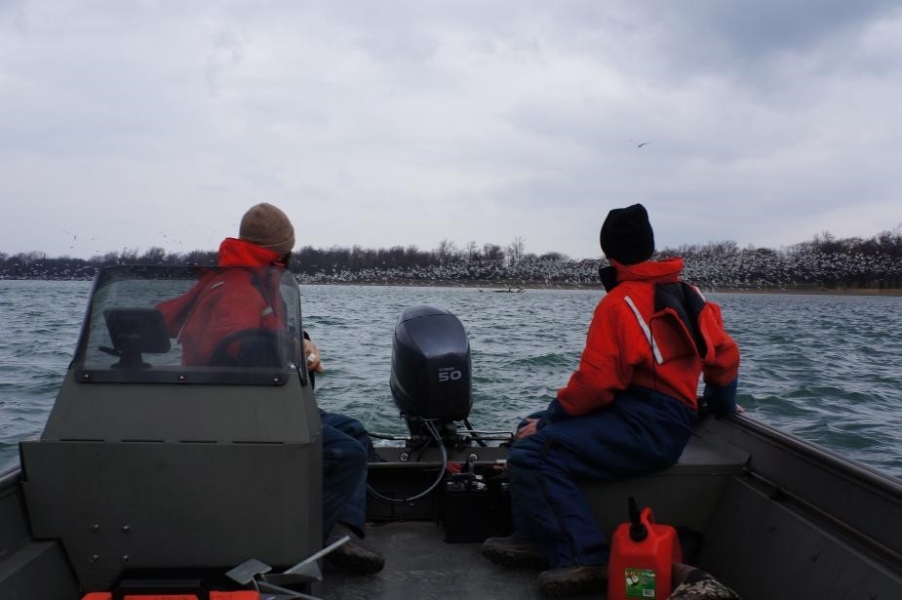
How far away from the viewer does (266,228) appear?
3504 millimetres

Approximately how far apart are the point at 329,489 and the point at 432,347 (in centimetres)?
141

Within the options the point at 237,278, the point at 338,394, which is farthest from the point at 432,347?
the point at 338,394

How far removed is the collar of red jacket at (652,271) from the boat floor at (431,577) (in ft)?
4.65

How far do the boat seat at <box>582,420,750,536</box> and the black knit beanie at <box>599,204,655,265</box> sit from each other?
1.04 m

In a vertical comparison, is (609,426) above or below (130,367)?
below

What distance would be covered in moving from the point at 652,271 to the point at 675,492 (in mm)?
1096

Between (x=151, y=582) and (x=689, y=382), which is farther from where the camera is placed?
(x=689, y=382)

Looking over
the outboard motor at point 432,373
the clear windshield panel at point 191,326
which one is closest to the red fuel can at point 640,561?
the clear windshield panel at point 191,326

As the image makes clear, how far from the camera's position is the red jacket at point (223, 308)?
2869mm

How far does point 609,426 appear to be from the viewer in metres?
3.55

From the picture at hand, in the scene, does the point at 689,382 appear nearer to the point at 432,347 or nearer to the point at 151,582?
the point at 432,347

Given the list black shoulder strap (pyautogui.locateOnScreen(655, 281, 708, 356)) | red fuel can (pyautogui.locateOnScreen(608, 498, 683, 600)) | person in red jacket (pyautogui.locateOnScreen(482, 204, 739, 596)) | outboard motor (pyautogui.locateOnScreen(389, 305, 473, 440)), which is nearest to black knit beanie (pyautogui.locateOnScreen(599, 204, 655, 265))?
person in red jacket (pyautogui.locateOnScreen(482, 204, 739, 596))

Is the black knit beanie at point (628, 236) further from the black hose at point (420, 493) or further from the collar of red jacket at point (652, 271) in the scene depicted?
the black hose at point (420, 493)

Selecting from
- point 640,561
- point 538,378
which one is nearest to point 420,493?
point 640,561
